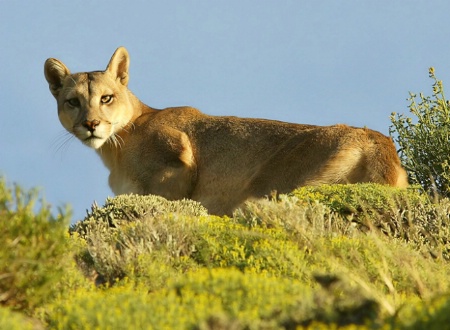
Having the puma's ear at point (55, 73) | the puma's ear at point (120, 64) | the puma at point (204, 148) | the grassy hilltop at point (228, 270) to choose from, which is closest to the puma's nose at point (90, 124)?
the puma at point (204, 148)

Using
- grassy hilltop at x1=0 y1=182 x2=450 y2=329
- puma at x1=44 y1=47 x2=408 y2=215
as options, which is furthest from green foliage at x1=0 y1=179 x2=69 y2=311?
puma at x1=44 y1=47 x2=408 y2=215

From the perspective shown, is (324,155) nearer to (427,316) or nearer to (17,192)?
(17,192)

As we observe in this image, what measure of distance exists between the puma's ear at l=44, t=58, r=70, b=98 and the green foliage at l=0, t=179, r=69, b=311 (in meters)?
7.21

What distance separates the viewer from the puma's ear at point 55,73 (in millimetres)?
14078

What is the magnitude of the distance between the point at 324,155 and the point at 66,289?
6.24m

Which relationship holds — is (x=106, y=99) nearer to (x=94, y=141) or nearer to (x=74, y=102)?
(x=74, y=102)

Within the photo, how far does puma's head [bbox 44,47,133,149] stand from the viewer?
13.3 m

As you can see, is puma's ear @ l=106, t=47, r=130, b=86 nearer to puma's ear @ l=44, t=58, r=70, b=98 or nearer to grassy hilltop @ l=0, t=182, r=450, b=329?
puma's ear @ l=44, t=58, r=70, b=98

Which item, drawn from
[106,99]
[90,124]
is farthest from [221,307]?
[106,99]

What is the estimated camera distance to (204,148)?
45.2 feet

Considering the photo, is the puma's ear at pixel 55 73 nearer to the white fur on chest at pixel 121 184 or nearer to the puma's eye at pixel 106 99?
the puma's eye at pixel 106 99

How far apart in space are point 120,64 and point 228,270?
26.0 feet

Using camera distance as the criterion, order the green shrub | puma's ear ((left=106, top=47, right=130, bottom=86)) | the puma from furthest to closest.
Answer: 1. puma's ear ((left=106, top=47, right=130, bottom=86))
2. the puma
3. the green shrub

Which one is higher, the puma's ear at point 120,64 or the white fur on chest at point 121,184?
the puma's ear at point 120,64
